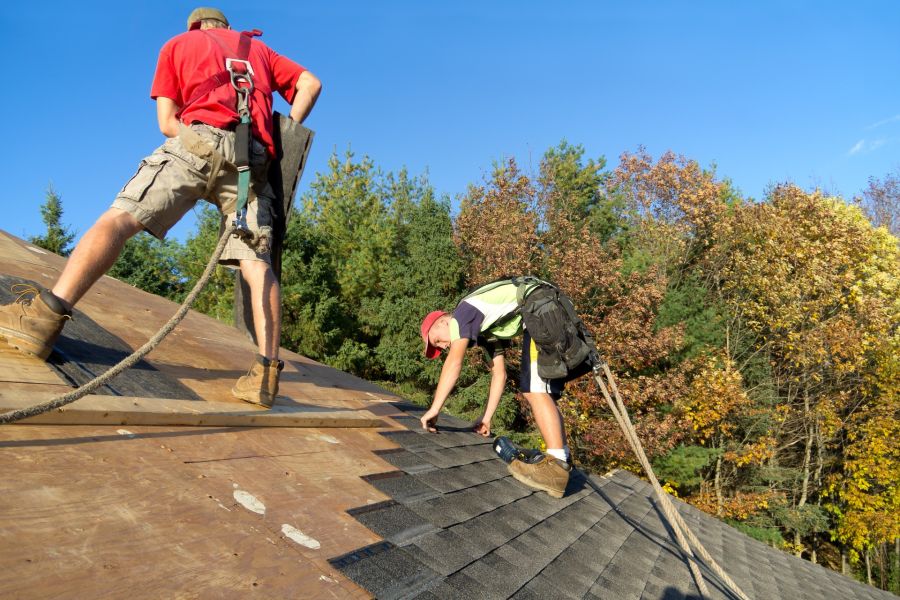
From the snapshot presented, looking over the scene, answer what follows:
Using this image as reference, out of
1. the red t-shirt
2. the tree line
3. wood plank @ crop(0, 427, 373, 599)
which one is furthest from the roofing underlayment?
the tree line

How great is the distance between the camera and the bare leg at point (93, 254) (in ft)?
6.28

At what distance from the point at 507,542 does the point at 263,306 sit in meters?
1.41

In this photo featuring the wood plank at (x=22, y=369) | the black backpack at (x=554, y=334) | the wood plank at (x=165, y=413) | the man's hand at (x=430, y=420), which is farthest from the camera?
the man's hand at (x=430, y=420)

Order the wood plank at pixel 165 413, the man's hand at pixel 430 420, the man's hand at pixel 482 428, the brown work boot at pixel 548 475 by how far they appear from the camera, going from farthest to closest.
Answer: the man's hand at pixel 482 428
the man's hand at pixel 430 420
the brown work boot at pixel 548 475
the wood plank at pixel 165 413

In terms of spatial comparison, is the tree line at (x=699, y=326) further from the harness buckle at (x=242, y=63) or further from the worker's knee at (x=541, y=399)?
the harness buckle at (x=242, y=63)

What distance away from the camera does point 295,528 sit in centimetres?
147

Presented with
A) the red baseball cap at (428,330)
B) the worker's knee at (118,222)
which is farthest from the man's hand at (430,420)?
the worker's knee at (118,222)

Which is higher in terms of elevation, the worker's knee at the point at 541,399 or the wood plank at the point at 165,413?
the worker's knee at the point at 541,399

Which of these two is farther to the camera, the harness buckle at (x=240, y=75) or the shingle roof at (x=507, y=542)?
the harness buckle at (x=240, y=75)

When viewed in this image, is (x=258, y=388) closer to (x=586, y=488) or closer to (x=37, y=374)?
(x=37, y=374)

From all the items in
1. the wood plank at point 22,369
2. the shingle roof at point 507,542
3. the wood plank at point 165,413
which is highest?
the wood plank at point 22,369

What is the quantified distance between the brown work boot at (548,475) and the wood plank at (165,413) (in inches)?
48.5

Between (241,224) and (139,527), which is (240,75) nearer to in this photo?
(241,224)

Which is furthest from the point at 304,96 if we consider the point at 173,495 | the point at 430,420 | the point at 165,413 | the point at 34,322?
the point at 430,420
